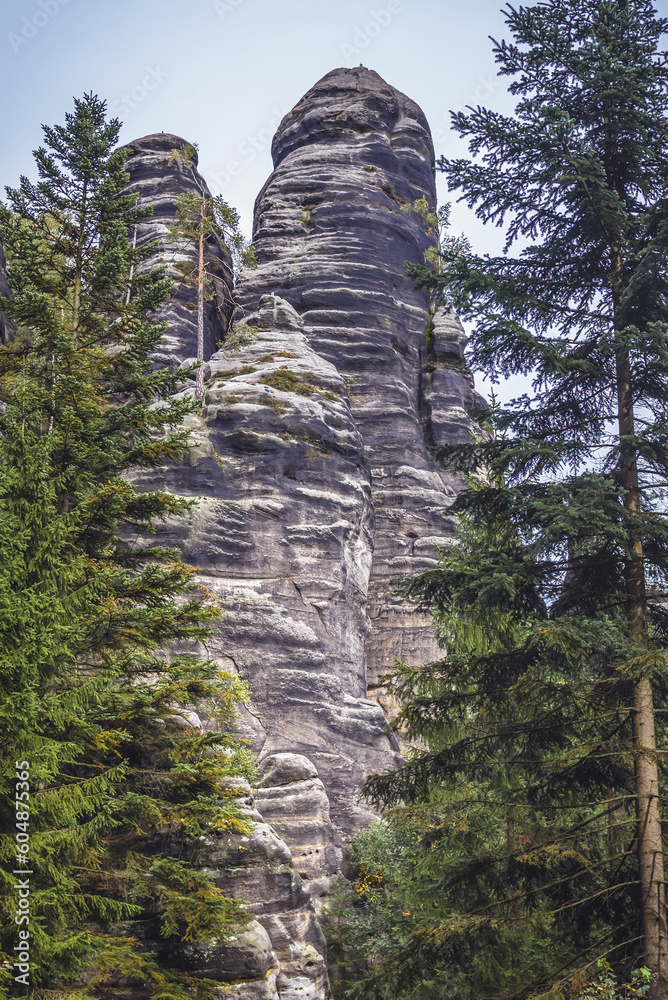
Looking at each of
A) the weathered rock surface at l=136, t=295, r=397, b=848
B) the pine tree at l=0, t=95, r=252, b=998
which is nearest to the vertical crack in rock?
the weathered rock surface at l=136, t=295, r=397, b=848

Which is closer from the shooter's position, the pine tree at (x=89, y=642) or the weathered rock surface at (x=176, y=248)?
the pine tree at (x=89, y=642)

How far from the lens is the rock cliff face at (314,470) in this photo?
19078mm

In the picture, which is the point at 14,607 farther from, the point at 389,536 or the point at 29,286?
the point at 389,536

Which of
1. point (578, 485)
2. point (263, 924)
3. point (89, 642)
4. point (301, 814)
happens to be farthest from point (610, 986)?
point (301, 814)

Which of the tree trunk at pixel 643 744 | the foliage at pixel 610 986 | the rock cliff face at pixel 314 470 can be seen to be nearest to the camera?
the foliage at pixel 610 986

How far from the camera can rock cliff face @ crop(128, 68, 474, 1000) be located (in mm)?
19078

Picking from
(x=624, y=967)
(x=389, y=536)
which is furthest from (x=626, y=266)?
(x=389, y=536)

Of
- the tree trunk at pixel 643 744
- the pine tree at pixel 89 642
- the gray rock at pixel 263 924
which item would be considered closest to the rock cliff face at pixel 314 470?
the gray rock at pixel 263 924

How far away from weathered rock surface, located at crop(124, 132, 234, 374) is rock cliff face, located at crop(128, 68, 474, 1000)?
0.13 m

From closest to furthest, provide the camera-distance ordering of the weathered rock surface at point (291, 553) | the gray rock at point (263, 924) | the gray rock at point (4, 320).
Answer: the gray rock at point (263, 924), the weathered rock surface at point (291, 553), the gray rock at point (4, 320)

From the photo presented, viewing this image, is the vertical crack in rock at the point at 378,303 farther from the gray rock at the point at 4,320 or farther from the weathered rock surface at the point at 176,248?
the gray rock at the point at 4,320

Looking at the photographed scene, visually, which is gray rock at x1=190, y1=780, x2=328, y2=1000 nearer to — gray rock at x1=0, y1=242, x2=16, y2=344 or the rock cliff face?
the rock cliff face

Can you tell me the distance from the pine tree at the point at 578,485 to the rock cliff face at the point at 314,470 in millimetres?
2108

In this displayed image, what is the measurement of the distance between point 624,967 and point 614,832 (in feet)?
7.97
